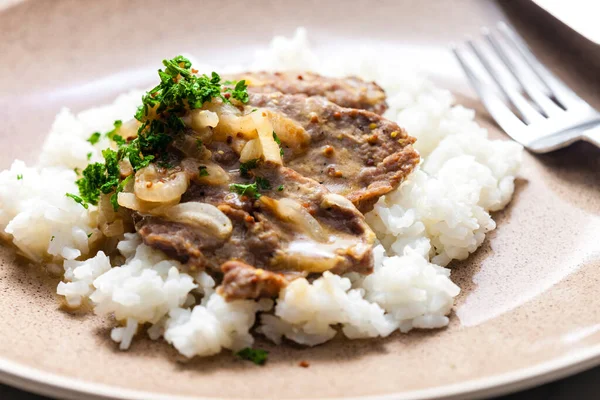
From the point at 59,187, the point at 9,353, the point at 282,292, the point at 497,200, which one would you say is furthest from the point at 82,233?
the point at 497,200

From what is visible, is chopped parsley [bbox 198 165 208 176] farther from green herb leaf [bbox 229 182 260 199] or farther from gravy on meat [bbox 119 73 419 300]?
green herb leaf [bbox 229 182 260 199]

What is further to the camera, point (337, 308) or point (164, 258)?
point (164, 258)

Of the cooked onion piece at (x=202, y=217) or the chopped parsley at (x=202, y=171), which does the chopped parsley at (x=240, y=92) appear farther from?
the cooked onion piece at (x=202, y=217)

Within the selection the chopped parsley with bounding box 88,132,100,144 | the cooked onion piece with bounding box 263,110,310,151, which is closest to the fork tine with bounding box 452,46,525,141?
the cooked onion piece with bounding box 263,110,310,151

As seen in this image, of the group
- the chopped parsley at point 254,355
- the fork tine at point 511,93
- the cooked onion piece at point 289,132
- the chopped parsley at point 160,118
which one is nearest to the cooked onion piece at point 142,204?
the chopped parsley at point 160,118

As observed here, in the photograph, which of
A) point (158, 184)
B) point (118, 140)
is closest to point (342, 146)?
point (158, 184)

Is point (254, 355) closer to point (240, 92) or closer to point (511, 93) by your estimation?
point (240, 92)

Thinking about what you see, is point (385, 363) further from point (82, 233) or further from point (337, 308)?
point (82, 233)
